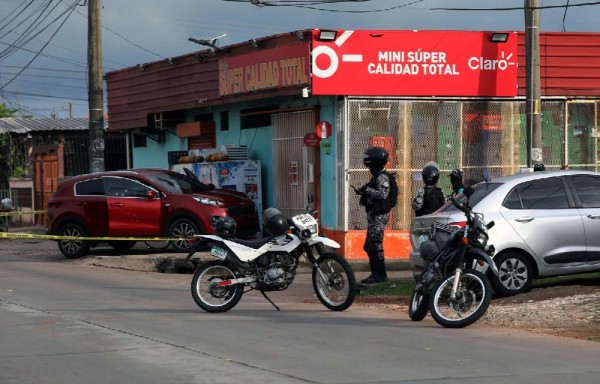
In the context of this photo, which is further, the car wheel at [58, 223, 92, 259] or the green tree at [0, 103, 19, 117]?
the green tree at [0, 103, 19, 117]

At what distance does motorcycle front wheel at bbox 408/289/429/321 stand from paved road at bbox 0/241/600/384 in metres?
0.13

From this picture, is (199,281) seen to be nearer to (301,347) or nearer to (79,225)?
(301,347)

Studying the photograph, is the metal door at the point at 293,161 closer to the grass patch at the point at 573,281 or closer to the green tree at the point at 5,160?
the grass patch at the point at 573,281

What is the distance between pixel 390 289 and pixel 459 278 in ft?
14.5

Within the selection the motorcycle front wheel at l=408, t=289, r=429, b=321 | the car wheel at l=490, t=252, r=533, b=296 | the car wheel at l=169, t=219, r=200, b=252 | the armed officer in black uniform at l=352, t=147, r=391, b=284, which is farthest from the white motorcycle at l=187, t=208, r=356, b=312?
the car wheel at l=169, t=219, r=200, b=252

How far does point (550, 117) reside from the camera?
2194 centimetres

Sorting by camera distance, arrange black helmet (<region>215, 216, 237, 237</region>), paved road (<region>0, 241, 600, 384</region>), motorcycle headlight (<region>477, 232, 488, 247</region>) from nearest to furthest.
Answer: paved road (<region>0, 241, 600, 384</region>)
motorcycle headlight (<region>477, 232, 488, 247</region>)
black helmet (<region>215, 216, 237, 237</region>)

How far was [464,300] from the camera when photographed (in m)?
11.0

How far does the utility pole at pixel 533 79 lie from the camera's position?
18359 mm

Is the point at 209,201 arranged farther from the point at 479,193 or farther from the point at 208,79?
the point at 479,193

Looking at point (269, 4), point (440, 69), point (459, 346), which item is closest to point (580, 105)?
point (440, 69)

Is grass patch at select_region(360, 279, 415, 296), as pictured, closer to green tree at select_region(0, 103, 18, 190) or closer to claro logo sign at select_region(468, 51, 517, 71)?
claro logo sign at select_region(468, 51, 517, 71)

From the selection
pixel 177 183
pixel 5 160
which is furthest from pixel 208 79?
pixel 5 160

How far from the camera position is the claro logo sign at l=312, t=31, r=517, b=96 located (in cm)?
2053
